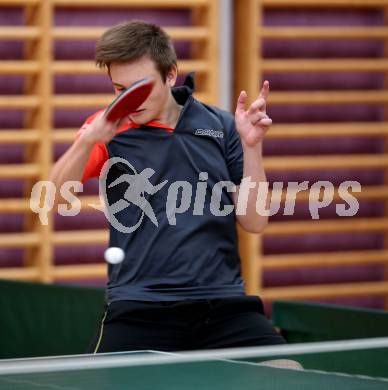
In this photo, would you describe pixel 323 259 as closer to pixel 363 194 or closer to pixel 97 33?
pixel 363 194

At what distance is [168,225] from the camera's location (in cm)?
275

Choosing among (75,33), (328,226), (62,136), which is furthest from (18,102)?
(328,226)

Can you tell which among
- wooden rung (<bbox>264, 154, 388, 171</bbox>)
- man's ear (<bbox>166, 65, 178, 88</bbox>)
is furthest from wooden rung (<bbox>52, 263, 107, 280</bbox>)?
man's ear (<bbox>166, 65, 178, 88</bbox>)

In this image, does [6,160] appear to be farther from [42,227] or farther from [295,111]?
[295,111]

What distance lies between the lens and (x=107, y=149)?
9.27 feet

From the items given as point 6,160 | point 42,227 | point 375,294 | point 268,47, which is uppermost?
point 268,47

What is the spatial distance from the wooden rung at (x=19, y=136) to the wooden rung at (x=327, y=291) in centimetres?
145

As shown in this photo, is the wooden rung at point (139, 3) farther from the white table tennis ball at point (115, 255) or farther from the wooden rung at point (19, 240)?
the white table tennis ball at point (115, 255)

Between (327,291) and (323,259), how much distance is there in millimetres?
174

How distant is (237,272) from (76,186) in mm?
509

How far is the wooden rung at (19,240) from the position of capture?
4.98 metres

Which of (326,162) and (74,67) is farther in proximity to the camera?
(326,162)

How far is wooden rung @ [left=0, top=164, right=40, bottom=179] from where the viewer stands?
4.96 meters

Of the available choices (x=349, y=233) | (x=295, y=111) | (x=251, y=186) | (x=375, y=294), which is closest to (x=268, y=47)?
(x=295, y=111)
